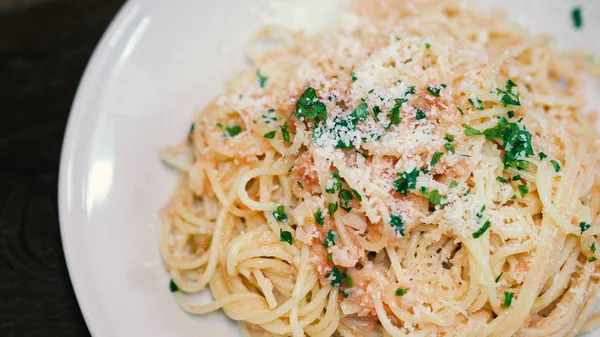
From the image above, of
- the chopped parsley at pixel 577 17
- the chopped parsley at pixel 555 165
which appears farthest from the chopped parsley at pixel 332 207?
the chopped parsley at pixel 577 17

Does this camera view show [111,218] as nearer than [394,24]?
Yes

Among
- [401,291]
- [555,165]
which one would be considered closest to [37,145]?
[401,291]

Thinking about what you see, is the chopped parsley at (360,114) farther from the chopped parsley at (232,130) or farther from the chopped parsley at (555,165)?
the chopped parsley at (555,165)

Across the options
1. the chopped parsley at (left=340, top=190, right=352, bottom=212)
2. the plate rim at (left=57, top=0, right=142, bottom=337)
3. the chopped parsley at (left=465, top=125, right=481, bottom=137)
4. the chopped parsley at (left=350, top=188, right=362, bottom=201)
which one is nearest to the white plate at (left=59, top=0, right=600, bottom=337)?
the plate rim at (left=57, top=0, right=142, bottom=337)

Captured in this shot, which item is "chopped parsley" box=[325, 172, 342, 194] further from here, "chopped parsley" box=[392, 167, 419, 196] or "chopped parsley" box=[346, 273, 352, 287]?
"chopped parsley" box=[346, 273, 352, 287]

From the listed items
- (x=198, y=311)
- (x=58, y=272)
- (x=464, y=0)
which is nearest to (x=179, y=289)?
(x=198, y=311)

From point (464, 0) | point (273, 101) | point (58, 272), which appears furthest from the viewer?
point (464, 0)

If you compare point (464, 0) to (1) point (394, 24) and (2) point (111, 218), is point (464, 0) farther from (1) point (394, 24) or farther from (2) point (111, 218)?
(2) point (111, 218)
